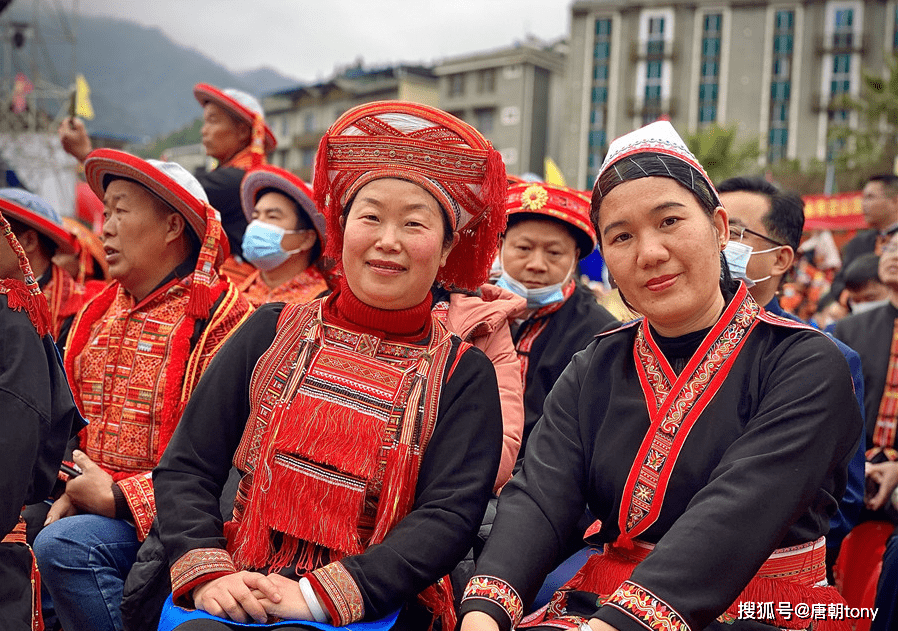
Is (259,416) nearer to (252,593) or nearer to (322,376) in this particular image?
(322,376)

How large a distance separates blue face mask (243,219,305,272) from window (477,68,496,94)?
4374 cm

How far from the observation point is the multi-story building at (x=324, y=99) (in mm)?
48406

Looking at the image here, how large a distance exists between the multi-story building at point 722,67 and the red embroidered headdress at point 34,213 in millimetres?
40941

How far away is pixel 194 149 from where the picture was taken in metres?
45.3

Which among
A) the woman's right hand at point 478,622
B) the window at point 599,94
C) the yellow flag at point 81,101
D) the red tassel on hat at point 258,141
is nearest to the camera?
the woman's right hand at point 478,622

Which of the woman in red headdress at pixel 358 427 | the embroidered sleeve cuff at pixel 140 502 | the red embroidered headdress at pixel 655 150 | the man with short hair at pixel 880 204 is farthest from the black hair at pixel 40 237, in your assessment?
the man with short hair at pixel 880 204

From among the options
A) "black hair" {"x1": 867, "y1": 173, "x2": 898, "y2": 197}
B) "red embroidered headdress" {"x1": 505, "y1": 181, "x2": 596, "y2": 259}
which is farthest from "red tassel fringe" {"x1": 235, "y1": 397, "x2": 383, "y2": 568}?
"black hair" {"x1": 867, "y1": 173, "x2": 898, "y2": 197}

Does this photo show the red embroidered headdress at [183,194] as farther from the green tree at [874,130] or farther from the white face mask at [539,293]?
the green tree at [874,130]

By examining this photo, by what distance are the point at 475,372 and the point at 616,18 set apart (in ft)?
158

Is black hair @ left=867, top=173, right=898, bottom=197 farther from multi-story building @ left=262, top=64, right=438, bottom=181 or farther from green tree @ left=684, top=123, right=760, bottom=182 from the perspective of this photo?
multi-story building @ left=262, top=64, right=438, bottom=181

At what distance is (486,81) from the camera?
46906mm

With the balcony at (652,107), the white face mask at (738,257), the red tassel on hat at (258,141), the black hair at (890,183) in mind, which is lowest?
the white face mask at (738,257)

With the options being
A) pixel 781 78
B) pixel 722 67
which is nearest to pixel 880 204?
pixel 781 78

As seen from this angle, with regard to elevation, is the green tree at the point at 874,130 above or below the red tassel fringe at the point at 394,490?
above
